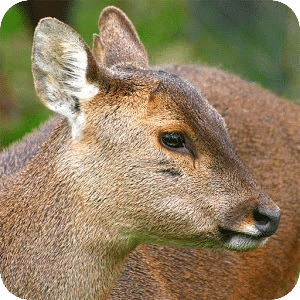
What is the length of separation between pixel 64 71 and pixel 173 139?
0.99 m

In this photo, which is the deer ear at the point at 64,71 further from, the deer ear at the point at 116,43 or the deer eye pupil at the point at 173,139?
the deer ear at the point at 116,43

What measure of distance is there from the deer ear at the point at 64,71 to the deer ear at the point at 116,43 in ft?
2.76

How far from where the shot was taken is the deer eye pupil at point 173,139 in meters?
5.56

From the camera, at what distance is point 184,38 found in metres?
11.0

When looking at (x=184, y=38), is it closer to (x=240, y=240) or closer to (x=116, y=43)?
(x=116, y=43)

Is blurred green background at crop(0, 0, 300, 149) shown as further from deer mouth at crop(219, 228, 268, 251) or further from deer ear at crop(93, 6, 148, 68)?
deer mouth at crop(219, 228, 268, 251)

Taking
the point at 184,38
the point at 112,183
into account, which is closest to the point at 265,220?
the point at 112,183

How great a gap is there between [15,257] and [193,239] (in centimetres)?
146

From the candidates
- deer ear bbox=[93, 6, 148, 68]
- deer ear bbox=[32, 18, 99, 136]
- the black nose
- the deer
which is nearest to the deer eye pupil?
the deer

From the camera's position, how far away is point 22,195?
240 inches

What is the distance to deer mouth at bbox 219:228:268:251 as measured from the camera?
5.53 meters

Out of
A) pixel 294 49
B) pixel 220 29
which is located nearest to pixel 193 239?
pixel 294 49

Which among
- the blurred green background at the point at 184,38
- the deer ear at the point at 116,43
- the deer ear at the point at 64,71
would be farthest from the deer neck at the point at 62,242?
the blurred green background at the point at 184,38

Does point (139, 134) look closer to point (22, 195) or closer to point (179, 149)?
point (179, 149)
